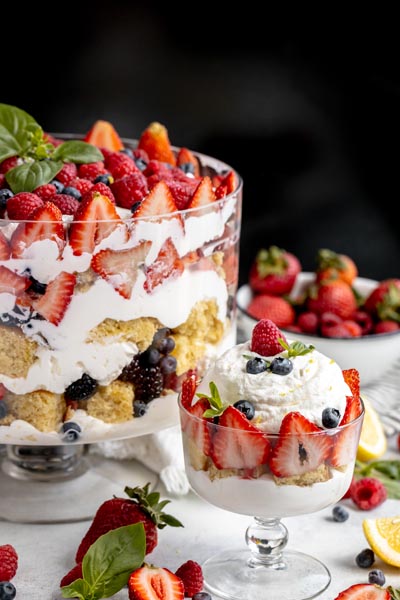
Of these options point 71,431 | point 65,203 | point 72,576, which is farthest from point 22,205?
point 72,576

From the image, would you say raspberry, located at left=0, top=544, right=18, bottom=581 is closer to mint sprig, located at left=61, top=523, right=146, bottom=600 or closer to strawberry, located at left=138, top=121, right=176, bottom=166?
mint sprig, located at left=61, top=523, right=146, bottom=600

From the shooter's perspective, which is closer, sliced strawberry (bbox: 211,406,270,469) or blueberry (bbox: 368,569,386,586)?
sliced strawberry (bbox: 211,406,270,469)

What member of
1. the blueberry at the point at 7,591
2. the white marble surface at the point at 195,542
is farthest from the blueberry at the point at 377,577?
the blueberry at the point at 7,591

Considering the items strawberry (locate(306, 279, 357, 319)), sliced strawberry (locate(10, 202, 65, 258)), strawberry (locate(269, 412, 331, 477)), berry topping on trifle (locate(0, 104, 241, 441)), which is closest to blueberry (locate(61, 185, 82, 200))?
berry topping on trifle (locate(0, 104, 241, 441))

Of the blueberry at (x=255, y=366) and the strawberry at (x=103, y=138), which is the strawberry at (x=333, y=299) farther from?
the blueberry at (x=255, y=366)

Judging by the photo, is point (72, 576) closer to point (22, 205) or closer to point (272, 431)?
point (272, 431)

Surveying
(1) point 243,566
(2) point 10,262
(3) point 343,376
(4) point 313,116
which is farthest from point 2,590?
(4) point 313,116
